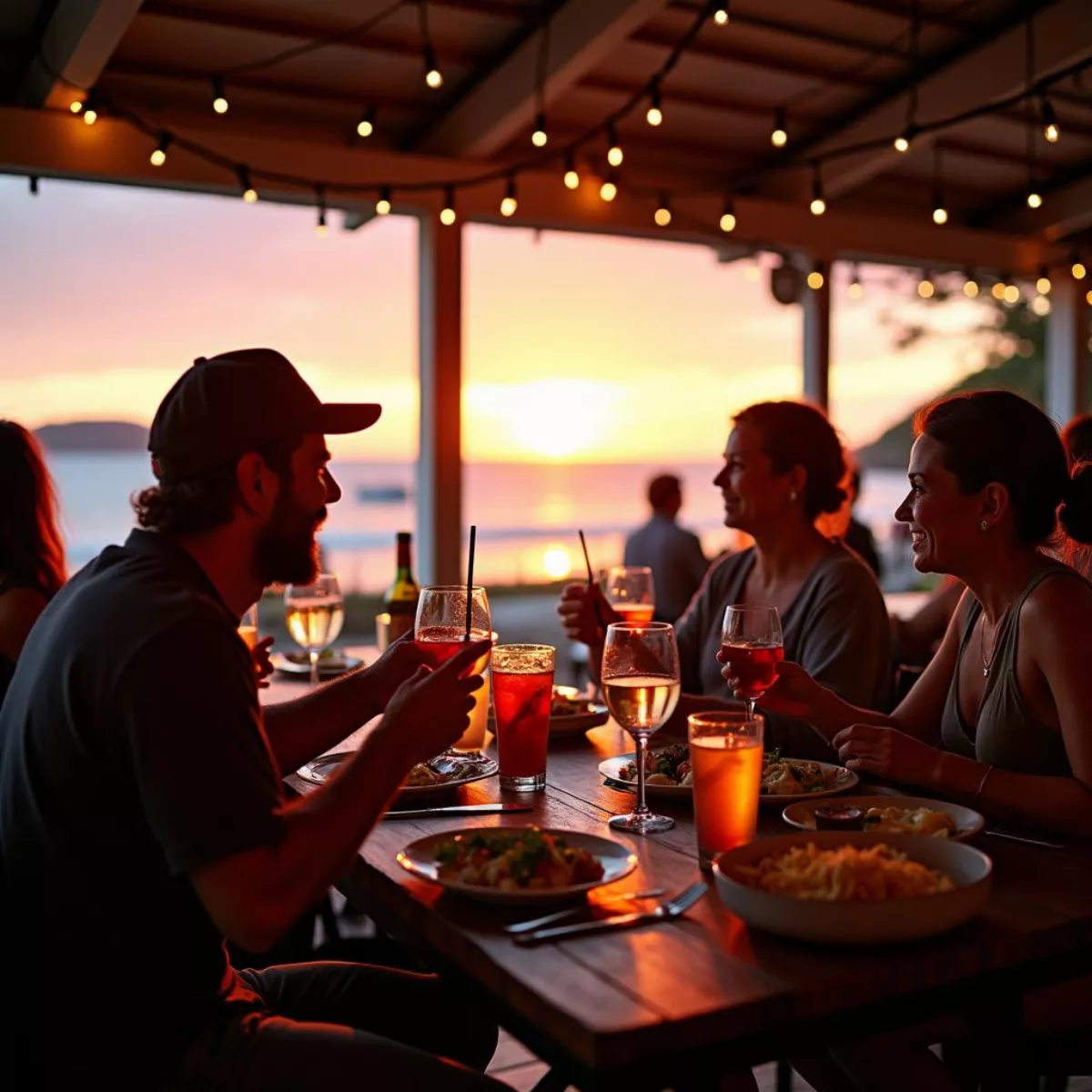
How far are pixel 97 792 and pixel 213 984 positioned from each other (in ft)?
0.95

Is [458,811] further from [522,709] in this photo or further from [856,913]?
[856,913]

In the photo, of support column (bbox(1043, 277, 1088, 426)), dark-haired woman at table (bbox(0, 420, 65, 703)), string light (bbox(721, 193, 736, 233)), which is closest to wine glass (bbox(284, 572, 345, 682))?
dark-haired woman at table (bbox(0, 420, 65, 703))

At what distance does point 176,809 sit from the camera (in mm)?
1229

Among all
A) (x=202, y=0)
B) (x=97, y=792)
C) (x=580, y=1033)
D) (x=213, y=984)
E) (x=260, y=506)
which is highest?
(x=202, y=0)

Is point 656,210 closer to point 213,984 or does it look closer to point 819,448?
point 819,448

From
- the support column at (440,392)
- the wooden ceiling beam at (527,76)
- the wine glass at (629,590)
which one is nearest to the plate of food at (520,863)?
the wine glass at (629,590)

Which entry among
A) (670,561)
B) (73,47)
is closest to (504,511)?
(670,561)

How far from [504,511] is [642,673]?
29229mm

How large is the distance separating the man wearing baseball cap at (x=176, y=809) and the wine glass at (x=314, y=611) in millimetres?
1335

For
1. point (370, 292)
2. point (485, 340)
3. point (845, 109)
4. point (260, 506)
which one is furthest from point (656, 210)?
point (485, 340)

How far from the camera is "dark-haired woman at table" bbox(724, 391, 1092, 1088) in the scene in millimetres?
1712

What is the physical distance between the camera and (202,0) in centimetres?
437

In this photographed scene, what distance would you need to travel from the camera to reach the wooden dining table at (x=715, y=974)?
1083 mm

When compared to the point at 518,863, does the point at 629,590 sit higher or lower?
higher
